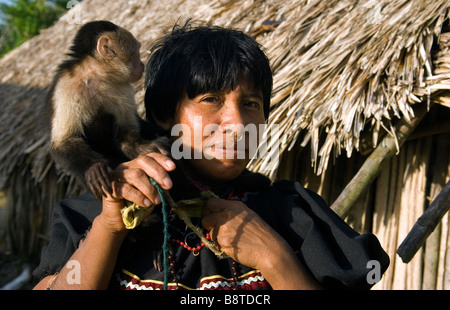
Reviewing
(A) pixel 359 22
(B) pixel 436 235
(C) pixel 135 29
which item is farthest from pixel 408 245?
(C) pixel 135 29

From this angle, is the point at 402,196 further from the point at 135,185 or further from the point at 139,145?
the point at 135,185

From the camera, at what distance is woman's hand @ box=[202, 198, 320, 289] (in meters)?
1.38

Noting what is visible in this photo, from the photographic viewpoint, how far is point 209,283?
1.45m

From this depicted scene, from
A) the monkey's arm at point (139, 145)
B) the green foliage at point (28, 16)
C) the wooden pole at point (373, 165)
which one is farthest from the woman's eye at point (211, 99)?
the green foliage at point (28, 16)

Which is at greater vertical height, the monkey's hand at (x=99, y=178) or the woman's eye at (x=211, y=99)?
the woman's eye at (x=211, y=99)

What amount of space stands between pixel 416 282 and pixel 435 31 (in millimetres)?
1606

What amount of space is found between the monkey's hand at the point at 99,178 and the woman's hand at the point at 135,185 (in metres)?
0.02

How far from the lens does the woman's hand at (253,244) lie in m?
1.38

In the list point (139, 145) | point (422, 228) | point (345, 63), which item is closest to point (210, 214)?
point (139, 145)

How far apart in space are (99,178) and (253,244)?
49 cm

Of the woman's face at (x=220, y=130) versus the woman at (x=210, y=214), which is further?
the woman's face at (x=220, y=130)

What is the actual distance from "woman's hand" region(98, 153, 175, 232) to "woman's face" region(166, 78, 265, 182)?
231 millimetres

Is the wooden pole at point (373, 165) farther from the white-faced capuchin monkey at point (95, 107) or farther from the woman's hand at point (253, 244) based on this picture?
the white-faced capuchin monkey at point (95, 107)

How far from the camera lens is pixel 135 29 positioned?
558 centimetres
